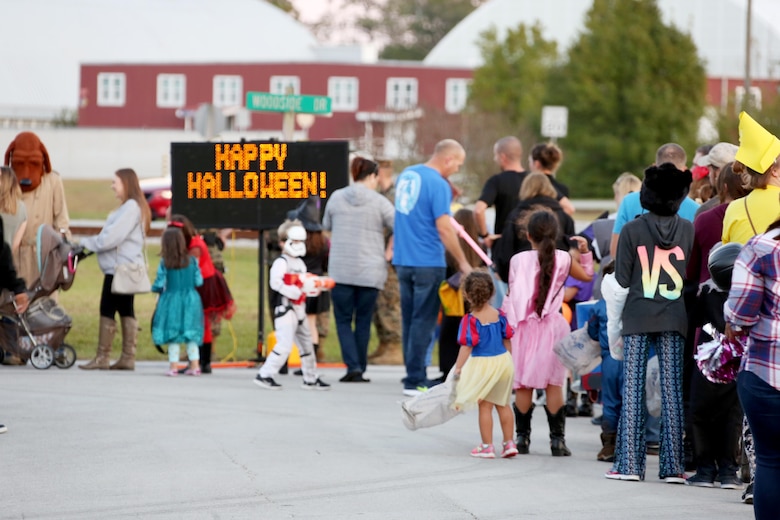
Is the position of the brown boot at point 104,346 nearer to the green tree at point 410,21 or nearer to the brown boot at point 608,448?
the brown boot at point 608,448

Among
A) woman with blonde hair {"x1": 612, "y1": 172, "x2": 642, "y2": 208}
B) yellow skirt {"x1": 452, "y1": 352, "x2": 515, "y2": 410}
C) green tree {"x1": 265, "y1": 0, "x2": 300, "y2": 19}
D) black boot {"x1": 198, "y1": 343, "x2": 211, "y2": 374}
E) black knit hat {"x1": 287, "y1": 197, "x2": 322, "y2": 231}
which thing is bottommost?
black boot {"x1": 198, "y1": 343, "x2": 211, "y2": 374}

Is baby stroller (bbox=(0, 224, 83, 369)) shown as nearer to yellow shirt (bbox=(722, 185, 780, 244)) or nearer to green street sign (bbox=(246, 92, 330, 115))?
green street sign (bbox=(246, 92, 330, 115))

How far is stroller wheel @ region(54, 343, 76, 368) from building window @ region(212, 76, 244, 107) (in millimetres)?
56898

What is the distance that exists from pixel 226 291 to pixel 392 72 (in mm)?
56242

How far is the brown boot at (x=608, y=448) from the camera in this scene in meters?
10.3

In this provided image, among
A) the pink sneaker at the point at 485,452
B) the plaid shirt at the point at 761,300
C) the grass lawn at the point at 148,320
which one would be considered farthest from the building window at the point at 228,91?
the plaid shirt at the point at 761,300

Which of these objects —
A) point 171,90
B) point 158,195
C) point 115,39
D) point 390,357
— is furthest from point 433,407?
point 115,39

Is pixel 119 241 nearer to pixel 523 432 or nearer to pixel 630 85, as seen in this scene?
pixel 523 432

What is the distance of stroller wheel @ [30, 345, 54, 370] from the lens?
48.7ft

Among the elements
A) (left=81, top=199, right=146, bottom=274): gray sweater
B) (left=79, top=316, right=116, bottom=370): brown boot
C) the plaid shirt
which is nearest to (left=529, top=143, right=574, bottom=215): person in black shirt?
(left=81, top=199, right=146, bottom=274): gray sweater

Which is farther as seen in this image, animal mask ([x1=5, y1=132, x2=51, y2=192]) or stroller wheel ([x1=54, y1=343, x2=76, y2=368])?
animal mask ([x1=5, y1=132, x2=51, y2=192])

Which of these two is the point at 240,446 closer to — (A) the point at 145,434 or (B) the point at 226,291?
(A) the point at 145,434

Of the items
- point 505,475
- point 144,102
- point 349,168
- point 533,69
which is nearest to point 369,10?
Result: point 144,102

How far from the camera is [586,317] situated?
11.1 m
